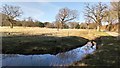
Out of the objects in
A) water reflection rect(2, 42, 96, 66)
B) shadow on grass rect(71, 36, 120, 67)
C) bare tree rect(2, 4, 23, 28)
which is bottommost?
water reflection rect(2, 42, 96, 66)

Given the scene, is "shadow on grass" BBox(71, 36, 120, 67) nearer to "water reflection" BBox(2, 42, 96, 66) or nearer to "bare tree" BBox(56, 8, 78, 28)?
"water reflection" BBox(2, 42, 96, 66)

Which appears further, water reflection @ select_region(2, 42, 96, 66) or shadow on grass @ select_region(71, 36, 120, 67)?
water reflection @ select_region(2, 42, 96, 66)

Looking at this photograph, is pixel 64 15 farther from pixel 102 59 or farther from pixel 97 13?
pixel 102 59

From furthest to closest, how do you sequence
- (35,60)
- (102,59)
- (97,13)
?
1. (97,13)
2. (35,60)
3. (102,59)

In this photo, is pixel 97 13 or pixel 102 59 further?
pixel 97 13

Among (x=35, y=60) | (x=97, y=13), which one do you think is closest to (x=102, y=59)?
(x=35, y=60)

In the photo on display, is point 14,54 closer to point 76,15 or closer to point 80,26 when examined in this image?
point 76,15

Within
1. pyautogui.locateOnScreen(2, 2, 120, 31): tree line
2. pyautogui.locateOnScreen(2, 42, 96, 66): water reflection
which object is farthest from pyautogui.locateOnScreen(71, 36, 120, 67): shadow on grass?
pyautogui.locateOnScreen(2, 2, 120, 31): tree line

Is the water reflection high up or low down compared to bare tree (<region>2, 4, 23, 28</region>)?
down

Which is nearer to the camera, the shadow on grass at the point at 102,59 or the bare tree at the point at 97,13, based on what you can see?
the shadow on grass at the point at 102,59

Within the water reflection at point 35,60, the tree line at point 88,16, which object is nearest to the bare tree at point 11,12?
the tree line at point 88,16

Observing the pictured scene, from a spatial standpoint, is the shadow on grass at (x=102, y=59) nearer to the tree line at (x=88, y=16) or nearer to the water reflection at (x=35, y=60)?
the water reflection at (x=35, y=60)

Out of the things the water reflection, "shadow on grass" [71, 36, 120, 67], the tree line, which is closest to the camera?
"shadow on grass" [71, 36, 120, 67]

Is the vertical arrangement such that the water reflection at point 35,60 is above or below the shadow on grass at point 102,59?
below
